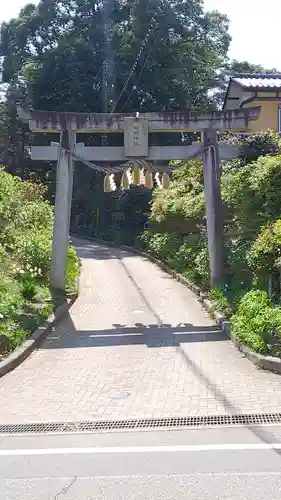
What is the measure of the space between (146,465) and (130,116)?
30.7 feet

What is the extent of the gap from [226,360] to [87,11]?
32732mm

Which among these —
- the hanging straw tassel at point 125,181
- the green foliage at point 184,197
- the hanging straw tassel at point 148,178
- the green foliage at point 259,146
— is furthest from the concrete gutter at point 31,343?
the green foliage at point 259,146

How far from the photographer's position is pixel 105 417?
→ 20.9ft

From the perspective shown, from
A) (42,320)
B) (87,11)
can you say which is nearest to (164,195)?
(42,320)

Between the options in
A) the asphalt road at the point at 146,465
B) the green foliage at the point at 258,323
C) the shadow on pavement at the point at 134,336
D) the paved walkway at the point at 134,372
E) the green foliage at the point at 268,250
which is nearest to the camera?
the asphalt road at the point at 146,465

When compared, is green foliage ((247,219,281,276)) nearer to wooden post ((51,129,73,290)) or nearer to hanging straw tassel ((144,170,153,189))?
hanging straw tassel ((144,170,153,189))

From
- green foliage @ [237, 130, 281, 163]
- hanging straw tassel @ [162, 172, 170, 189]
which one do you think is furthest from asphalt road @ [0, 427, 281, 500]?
green foliage @ [237, 130, 281, 163]

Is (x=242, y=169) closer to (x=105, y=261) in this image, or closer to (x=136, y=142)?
(x=136, y=142)

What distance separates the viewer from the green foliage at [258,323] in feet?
27.3

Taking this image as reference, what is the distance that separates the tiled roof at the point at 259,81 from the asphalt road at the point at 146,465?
21459mm

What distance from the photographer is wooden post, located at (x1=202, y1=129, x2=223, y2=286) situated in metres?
13.0

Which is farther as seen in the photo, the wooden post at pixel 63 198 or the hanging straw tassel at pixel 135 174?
the wooden post at pixel 63 198

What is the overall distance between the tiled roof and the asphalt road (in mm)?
21459

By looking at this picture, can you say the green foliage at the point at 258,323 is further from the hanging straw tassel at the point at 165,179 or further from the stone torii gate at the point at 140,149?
the hanging straw tassel at the point at 165,179
